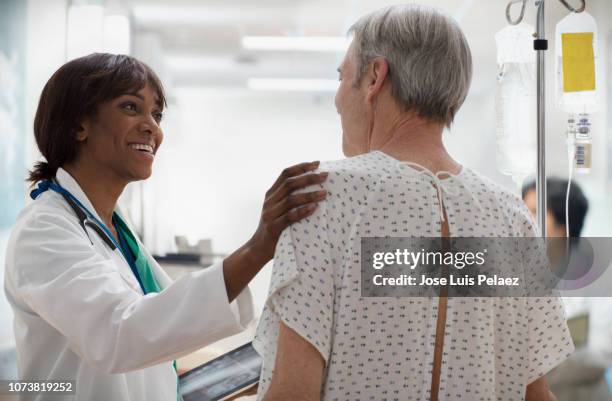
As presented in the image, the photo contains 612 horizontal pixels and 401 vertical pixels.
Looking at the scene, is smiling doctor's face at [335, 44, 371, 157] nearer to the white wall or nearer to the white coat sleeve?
the white coat sleeve

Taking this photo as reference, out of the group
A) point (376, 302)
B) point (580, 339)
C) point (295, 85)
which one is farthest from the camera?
point (295, 85)

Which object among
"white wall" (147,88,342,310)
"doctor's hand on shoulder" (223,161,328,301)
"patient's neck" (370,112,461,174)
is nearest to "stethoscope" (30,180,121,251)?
"doctor's hand on shoulder" (223,161,328,301)

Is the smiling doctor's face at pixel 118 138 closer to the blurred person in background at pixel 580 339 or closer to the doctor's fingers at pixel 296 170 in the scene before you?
the doctor's fingers at pixel 296 170

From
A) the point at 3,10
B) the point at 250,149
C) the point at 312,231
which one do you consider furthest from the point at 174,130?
the point at 312,231

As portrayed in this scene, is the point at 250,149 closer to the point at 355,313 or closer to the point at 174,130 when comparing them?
the point at 174,130

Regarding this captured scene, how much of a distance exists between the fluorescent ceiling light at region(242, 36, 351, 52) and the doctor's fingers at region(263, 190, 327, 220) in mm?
3643

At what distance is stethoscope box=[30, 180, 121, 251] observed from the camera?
1378mm

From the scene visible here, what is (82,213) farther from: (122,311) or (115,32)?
(115,32)

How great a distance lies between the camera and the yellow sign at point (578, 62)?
1827 millimetres

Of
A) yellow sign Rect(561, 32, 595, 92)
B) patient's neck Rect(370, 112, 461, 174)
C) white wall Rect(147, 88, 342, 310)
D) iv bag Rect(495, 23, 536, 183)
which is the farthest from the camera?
white wall Rect(147, 88, 342, 310)

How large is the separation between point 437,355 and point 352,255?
0.68 feet

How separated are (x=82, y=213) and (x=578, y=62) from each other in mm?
1374

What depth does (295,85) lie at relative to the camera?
519cm

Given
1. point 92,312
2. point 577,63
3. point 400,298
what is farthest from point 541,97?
point 92,312
